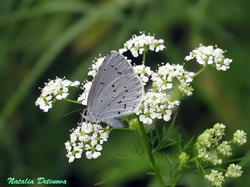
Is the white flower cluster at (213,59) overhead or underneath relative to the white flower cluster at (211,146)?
overhead

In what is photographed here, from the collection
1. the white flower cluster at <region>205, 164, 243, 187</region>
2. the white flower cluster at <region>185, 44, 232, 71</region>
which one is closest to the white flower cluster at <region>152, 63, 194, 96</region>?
the white flower cluster at <region>185, 44, 232, 71</region>

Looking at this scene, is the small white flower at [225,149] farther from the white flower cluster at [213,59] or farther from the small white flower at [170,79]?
the white flower cluster at [213,59]

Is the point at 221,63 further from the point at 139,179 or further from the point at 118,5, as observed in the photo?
the point at 118,5

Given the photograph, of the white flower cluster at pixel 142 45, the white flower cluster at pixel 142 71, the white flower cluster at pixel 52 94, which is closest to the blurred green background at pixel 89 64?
the white flower cluster at pixel 142 45

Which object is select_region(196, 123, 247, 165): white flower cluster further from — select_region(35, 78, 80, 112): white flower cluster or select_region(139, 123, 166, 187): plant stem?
select_region(35, 78, 80, 112): white flower cluster


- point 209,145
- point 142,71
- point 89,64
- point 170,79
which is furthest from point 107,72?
point 89,64

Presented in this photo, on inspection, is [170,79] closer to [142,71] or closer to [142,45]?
[142,71]

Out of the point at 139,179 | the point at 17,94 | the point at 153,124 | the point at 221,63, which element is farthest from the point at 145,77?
the point at 17,94
